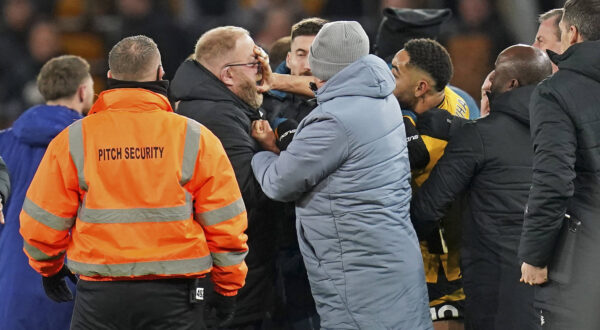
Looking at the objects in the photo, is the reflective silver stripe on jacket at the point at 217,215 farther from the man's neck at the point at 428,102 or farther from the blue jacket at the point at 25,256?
the blue jacket at the point at 25,256

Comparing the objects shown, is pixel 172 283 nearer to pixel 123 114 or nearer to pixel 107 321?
pixel 107 321

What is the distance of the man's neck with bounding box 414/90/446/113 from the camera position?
171 inches

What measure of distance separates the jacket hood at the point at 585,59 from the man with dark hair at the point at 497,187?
0.49m

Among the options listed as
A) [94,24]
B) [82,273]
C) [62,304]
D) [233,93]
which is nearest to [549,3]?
[94,24]

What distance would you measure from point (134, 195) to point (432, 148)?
57.6 inches

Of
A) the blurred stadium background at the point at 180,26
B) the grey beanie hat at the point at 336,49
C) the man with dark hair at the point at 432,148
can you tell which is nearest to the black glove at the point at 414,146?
the man with dark hair at the point at 432,148

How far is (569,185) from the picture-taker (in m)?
3.48

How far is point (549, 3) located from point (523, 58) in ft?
15.9

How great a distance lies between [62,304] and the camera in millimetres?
4770

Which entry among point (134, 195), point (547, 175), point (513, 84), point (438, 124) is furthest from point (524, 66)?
point (134, 195)

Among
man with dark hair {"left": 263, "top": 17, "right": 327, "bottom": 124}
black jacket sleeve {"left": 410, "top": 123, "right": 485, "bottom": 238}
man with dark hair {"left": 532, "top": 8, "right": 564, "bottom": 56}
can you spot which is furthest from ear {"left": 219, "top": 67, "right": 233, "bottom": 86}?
man with dark hair {"left": 532, "top": 8, "right": 564, "bottom": 56}

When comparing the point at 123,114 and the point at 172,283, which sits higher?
the point at 123,114

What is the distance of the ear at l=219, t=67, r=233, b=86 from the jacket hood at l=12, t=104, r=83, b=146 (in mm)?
965

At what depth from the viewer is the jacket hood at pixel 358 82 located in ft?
12.4
